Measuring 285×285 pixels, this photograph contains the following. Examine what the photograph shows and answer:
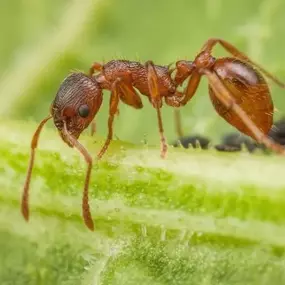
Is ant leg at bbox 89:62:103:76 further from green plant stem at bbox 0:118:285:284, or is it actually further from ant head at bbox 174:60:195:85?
green plant stem at bbox 0:118:285:284

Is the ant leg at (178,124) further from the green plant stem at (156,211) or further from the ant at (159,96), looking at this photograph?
the green plant stem at (156,211)

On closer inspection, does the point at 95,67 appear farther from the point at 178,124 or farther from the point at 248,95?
the point at 248,95

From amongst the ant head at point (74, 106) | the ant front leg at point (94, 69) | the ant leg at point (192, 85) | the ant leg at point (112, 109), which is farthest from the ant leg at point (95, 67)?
the ant leg at point (192, 85)

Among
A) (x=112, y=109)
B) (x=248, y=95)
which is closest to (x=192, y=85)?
(x=248, y=95)

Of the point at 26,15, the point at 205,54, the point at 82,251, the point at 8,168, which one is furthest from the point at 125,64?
the point at 26,15

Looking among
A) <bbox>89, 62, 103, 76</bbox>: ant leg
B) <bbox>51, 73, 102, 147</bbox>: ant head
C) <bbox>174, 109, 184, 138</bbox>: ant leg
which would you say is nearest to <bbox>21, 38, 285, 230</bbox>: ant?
<bbox>51, 73, 102, 147</bbox>: ant head
